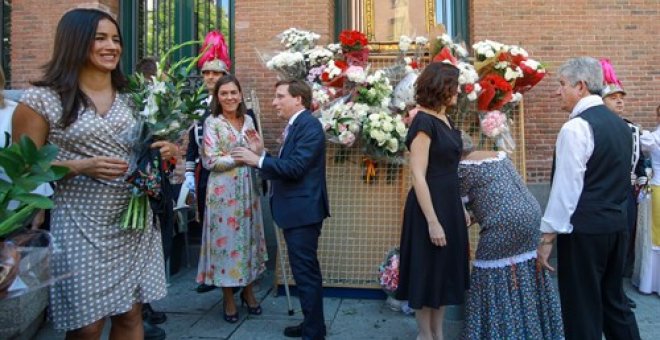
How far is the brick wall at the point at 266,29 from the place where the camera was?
716cm

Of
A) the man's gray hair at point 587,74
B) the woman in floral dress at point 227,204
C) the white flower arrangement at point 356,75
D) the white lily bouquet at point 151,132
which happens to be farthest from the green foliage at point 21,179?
the white flower arrangement at point 356,75

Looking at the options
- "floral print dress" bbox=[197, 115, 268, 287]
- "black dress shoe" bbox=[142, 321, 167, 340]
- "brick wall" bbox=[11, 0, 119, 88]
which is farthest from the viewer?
"brick wall" bbox=[11, 0, 119, 88]

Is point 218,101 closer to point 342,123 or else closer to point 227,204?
point 227,204

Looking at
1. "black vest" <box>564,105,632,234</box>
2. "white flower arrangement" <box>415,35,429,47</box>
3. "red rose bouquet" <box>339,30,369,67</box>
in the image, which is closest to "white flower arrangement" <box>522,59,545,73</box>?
"white flower arrangement" <box>415,35,429,47</box>

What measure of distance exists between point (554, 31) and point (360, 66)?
2997 mm

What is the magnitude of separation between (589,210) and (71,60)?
3054mm

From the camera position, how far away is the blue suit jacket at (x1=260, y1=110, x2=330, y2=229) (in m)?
4.09

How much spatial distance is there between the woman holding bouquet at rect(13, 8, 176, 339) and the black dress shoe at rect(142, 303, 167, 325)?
6.45 feet

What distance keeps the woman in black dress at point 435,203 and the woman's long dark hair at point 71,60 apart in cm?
204

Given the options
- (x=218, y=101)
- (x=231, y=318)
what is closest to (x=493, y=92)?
(x=218, y=101)

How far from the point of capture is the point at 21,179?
1.92 meters

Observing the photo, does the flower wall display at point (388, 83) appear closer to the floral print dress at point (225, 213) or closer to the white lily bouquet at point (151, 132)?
the floral print dress at point (225, 213)

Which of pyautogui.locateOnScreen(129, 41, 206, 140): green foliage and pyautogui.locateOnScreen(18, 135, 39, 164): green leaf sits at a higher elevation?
pyautogui.locateOnScreen(129, 41, 206, 140): green foliage

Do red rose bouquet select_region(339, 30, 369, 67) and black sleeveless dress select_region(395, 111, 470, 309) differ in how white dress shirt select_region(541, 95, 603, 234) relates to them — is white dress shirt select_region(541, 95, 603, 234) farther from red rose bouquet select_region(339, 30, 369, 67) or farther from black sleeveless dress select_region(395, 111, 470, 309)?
red rose bouquet select_region(339, 30, 369, 67)
